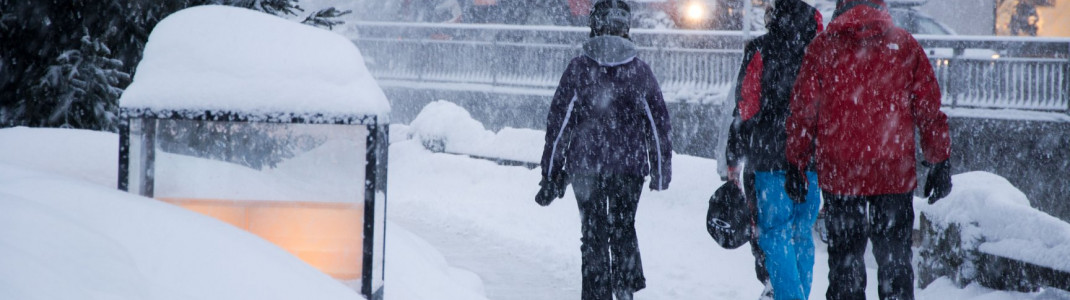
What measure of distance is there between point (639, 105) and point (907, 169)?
1387mm

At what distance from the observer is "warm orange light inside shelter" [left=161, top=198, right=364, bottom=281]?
13.5 ft

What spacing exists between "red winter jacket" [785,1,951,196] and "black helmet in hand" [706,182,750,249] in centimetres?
97

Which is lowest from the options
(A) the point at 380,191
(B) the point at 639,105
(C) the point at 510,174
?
(C) the point at 510,174

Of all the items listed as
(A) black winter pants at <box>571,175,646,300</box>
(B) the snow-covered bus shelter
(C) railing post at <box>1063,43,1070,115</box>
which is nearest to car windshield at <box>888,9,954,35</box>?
(C) railing post at <box>1063,43,1070,115</box>

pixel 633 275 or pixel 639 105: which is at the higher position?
pixel 639 105

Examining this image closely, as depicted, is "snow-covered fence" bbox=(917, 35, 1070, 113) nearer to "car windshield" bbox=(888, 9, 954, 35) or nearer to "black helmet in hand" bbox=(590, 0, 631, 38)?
"car windshield" bbox=(888, 9, 954, 35)

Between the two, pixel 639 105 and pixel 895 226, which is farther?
pixel 639 105

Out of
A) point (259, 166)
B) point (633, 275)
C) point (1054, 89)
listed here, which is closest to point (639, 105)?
point (633, 275)

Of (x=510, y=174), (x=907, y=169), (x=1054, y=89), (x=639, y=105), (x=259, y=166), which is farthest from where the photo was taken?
(x=1054, y=89)

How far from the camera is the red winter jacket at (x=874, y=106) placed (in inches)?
164

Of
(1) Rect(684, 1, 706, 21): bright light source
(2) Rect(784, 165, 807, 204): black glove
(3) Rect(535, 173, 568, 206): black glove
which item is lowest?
(3) Rect(535, 173, 568, 206): black glove

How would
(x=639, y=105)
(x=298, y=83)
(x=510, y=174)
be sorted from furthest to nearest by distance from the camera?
(x=510, y=174)
(x=639, y=105)
(x=298, y=83)

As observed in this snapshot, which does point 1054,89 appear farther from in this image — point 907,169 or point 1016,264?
point 907,169

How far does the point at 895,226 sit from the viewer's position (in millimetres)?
4207
